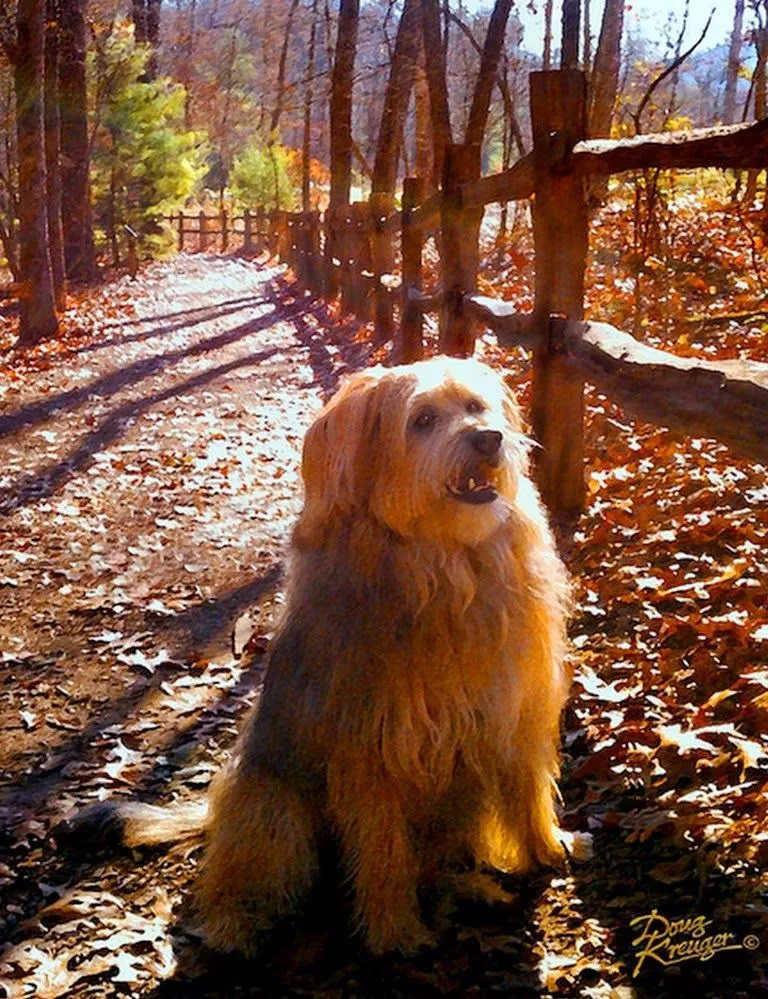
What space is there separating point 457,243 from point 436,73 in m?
8.39

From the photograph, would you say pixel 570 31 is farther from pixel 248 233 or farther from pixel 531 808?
pixel 248 233

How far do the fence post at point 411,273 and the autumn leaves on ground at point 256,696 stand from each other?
2.86 feet

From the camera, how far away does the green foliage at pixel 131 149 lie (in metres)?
22.5

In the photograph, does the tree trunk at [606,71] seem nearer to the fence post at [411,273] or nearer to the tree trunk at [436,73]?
the tree trunk at [436,73]

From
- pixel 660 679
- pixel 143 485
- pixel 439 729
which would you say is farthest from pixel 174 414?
pixel 439 729

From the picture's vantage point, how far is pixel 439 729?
2756 millimetres

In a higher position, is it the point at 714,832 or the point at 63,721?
the point at 714,832

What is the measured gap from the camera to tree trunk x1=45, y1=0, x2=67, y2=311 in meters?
16.9

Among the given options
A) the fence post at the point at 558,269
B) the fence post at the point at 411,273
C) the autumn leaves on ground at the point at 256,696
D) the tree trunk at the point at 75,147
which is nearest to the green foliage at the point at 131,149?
the tree trunk at the point at 75,147

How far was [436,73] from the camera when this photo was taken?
46.8 ft

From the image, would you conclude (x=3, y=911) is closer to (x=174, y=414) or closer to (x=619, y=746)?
(x=619, y=746)

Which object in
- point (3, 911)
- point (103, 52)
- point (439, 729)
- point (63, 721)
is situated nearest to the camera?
point (439, 729)

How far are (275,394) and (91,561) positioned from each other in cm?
487

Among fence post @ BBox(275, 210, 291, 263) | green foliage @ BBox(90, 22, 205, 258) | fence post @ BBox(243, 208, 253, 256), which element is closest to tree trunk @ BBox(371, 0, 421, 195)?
green foliage @ BBox(90, 22, 205, 258)
